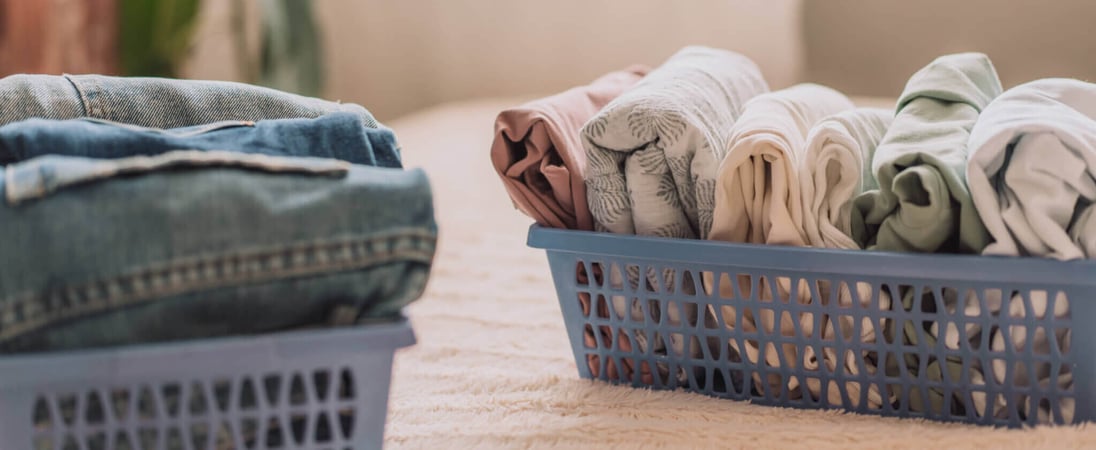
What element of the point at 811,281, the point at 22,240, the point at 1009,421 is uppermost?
the point at 22,240

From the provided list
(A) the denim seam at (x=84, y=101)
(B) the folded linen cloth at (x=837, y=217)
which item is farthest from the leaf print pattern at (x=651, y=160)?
(A) the denim seam at (x=84, y=101)

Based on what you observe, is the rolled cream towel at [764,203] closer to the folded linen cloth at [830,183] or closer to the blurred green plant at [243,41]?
the folded linen cloth at [830,183]

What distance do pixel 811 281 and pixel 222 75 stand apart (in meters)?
1.84

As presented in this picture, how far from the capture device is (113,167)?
1.62 ft

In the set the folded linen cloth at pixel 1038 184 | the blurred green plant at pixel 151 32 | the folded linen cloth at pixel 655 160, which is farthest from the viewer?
the blurred green plant at pixel 151 32

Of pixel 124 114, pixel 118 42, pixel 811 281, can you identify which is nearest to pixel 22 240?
pixel 124 114

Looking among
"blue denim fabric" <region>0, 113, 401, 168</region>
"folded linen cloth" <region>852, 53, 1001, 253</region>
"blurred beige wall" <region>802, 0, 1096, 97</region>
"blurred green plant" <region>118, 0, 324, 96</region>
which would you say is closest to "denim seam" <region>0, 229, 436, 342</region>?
"blue denim fabric" <region>0, 113, 401, 168</region>

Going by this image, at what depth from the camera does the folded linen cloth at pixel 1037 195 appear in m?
0.61

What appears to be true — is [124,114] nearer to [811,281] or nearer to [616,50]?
→ [811,281]

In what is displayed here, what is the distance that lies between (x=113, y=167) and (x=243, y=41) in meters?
1.72

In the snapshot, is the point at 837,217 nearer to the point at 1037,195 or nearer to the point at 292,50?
the point at 1037,195

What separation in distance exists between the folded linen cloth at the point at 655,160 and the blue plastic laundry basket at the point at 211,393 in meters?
0.25

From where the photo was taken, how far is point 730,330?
2.31ft

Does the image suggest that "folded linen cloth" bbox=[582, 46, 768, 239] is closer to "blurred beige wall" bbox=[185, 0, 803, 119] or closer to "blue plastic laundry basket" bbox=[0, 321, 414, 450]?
"blue plastic laundry basket" bbox=[0, 321, 414, 450]
